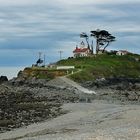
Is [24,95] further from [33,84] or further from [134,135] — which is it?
[134,135]

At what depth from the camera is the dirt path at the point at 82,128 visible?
1204 inches

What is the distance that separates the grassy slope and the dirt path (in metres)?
53.1

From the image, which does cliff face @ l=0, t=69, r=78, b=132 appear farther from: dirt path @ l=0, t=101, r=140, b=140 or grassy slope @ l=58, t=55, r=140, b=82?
grassy slope @ l=58, t=55, r=140, b=82

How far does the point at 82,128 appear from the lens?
123 ft

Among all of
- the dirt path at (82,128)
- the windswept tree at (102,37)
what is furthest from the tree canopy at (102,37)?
the dirt path at (82,128)

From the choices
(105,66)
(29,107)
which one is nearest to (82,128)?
(29,107)

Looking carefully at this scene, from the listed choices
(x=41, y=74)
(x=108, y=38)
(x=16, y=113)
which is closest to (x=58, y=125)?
(x=16, y=113)

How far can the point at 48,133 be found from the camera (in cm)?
3609

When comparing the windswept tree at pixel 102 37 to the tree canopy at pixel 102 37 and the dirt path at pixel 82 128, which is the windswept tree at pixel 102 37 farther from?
the dirt path at pixel 82 128

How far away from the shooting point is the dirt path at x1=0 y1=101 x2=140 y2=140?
3058 centimetres

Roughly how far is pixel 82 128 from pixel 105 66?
89732 mm

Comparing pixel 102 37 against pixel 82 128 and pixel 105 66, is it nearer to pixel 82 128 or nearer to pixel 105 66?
pixel 105 66

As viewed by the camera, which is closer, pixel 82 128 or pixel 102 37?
pixel 82 128

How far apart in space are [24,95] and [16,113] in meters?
25.1
